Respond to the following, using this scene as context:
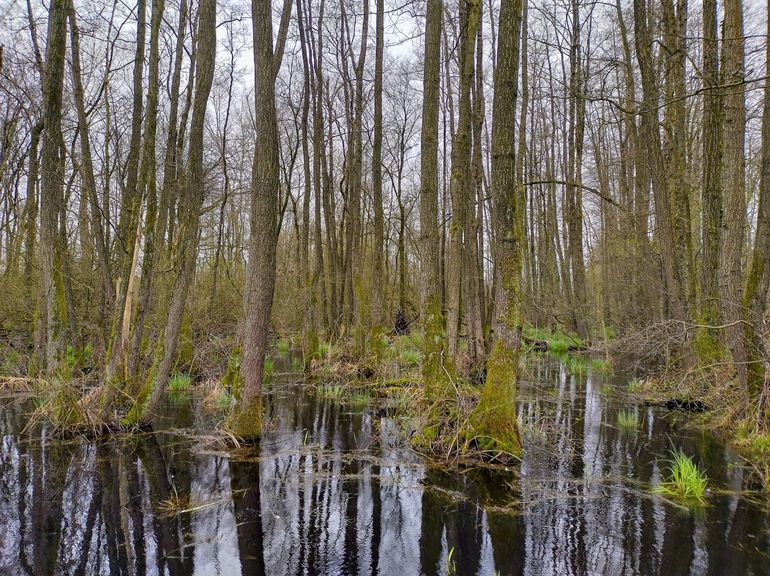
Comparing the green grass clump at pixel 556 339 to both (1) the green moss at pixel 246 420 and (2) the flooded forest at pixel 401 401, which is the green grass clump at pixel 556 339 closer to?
(2) the flooded forest at pixel 401 401

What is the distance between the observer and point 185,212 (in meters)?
7.73

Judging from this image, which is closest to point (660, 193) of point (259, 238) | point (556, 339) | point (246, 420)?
point (259, 238)

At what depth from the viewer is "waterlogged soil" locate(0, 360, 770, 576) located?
3.80 m

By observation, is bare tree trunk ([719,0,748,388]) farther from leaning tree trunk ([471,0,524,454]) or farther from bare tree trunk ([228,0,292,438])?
bare tree trunk ([228,0,292,438])

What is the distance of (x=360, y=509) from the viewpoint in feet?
15.9

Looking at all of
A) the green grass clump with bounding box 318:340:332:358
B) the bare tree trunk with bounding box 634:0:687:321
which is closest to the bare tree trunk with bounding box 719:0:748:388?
the bare tree trunk with bounding box 634:0:687:321

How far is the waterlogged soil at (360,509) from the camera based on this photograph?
3.80m

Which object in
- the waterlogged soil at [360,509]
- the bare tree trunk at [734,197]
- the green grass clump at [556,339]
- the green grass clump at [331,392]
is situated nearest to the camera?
the waterlogged soil at [360,509]

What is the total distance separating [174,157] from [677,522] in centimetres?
1033

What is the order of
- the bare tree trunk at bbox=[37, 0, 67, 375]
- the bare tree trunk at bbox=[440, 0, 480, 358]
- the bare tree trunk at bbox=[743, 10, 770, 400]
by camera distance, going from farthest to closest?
1. the bare tree trunk at bbox=[440, 0, 480, 358]
2. the bare tree trunk at bbox=[37, 0, 67, 375]
3. the bare tree trunk at bbox=[743, 10, 770, 400]

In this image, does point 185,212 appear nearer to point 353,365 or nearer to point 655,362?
point 353,365

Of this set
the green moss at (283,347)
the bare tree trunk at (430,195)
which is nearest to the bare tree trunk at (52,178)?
the bare tree trunk at (430,195)

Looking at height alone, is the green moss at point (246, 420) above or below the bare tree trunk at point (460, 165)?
below

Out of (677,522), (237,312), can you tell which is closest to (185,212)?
(677,522)
